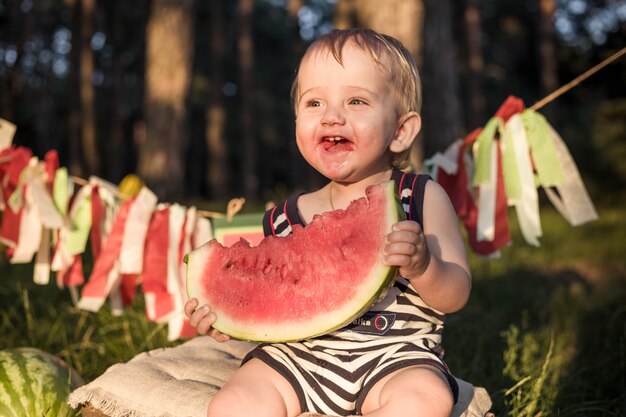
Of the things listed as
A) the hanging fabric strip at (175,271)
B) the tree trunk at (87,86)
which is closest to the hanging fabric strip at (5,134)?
the hanging fabric strip at (175,271)

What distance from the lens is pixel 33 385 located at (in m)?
2.69

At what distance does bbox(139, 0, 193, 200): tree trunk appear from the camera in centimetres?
714

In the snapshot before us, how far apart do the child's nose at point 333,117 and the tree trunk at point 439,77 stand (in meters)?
4.28

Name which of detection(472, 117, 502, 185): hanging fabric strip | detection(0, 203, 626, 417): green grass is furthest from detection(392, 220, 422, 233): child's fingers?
detection(472, 117, 502, 185): hanging fabric strip

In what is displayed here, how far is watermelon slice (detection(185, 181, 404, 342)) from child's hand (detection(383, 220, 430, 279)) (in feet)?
0.15

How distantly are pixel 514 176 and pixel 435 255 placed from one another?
53.0 inches

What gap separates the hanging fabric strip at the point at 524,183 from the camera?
330cm

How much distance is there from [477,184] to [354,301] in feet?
5.28

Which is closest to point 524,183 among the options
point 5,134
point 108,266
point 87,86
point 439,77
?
point 108,266

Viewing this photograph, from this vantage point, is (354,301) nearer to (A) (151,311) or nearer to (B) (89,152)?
(A) (151,311)

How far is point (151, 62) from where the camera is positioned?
741 centimetres

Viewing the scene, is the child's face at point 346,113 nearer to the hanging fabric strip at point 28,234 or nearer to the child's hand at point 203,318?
the child's hand at point 203,318

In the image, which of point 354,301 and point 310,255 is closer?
point 354,301

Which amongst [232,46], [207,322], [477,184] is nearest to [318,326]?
[207,322]
